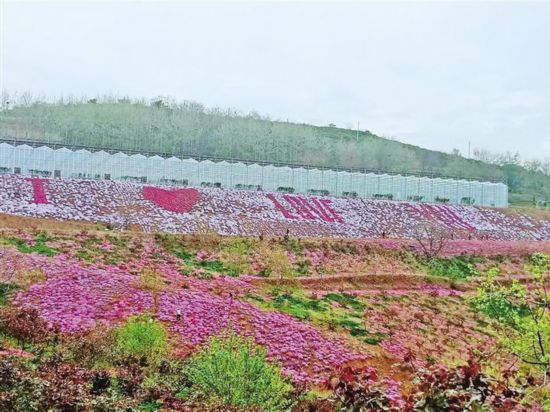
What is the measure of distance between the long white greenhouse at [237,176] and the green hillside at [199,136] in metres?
18.9

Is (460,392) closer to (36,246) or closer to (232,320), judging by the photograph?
(232,320)

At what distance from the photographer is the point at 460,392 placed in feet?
12.0

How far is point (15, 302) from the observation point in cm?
1259

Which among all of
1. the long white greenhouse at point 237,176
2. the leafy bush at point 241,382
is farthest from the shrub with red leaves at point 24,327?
the long white greenhouse at point 237,176

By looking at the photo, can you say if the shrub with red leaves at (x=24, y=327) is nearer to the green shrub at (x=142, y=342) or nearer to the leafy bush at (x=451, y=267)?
the green shrub at (x=142, y=342)

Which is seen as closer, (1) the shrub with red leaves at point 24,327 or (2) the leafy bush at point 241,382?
(2) the leafy bush at point 241,382

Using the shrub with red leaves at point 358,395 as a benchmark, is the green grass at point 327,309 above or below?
below

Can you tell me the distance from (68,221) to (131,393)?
24620mm

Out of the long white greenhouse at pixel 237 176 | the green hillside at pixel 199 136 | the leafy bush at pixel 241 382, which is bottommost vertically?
the leafy bush at pixel 241 382

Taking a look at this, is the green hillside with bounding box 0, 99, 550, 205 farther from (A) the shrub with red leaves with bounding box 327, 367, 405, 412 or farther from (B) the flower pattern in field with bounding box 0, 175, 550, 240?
(A) the shrub with red leaves with bounding box 327, 367, 405, 412

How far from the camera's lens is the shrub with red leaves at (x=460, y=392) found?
144 inches

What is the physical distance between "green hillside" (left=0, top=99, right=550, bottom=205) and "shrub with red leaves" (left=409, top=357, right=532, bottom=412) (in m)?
64.1

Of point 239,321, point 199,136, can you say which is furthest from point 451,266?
point 199,136

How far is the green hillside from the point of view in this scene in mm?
69188
